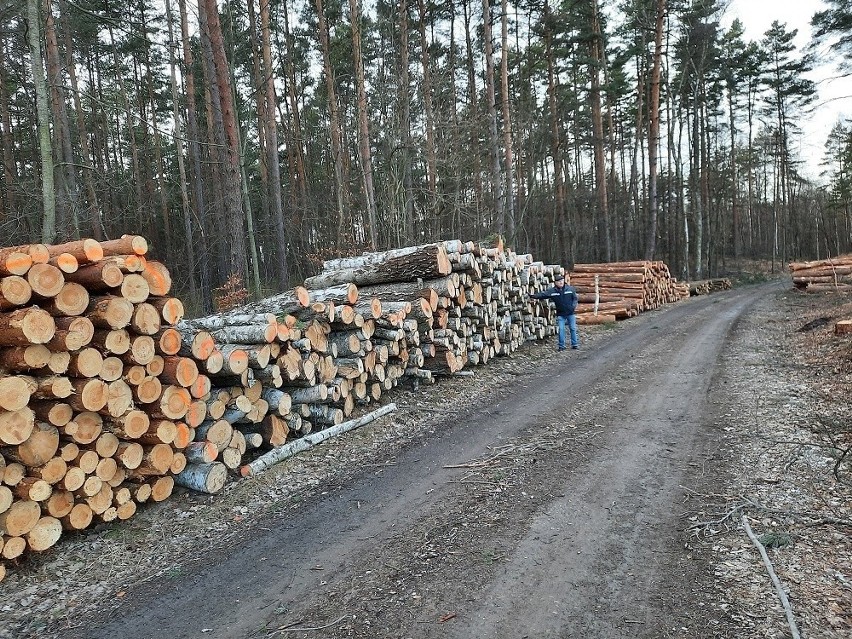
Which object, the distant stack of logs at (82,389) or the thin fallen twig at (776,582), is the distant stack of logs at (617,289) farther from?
the distant stack of logs at (82,389)

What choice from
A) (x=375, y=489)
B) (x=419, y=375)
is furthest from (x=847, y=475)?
(x=419, y=375)

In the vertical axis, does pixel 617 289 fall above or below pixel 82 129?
below

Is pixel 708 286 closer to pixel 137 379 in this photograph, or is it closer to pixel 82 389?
pixel 137 379

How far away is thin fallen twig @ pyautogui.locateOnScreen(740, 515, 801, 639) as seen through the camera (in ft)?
8.72

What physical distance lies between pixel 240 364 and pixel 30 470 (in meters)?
1.94

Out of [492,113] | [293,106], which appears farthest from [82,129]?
[492,113]

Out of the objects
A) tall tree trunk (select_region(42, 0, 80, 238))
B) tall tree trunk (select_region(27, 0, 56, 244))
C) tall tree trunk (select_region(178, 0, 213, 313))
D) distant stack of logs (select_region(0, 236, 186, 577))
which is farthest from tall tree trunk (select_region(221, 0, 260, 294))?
distant stack of logs (select_region(0, 236, 186, 577))

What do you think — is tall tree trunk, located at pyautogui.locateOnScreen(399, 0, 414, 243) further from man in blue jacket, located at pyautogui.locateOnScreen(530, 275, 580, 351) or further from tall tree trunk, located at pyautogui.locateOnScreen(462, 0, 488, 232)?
man in blue jacket, located at pyautogui.locateOnScreen(530, 275, 580, 351)

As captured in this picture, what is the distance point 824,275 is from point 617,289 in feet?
30.5

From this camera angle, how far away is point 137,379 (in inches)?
180

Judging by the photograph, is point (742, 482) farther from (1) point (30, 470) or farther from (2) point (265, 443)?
(1) point (30, 470)

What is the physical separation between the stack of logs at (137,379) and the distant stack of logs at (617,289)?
1057cm

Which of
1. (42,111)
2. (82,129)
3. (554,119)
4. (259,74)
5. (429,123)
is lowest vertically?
(42,111)

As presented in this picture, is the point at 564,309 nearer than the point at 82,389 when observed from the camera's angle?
No
